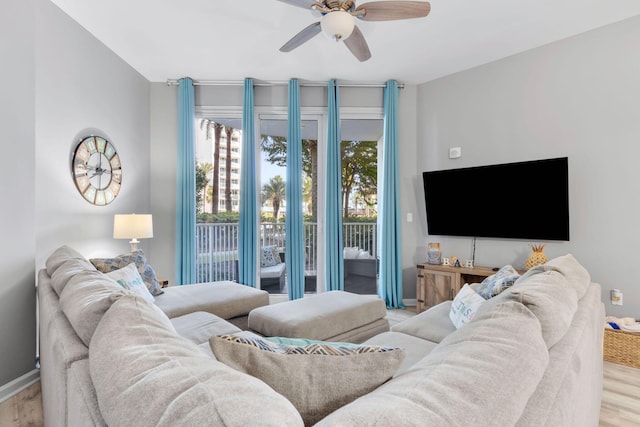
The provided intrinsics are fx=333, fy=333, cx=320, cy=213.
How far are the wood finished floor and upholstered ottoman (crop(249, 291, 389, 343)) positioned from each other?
53.0 inches

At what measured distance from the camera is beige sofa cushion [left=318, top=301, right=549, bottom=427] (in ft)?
1.97

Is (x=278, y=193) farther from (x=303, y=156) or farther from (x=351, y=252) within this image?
(x=351, y=252)

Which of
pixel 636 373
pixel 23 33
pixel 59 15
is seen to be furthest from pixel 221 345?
pixel 59 15

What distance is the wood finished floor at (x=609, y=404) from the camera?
188 cm

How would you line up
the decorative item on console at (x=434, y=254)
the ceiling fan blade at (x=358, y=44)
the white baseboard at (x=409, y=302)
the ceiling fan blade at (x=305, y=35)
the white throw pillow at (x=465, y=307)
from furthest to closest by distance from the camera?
the white baseboard at (x=409, y=302) < the decorative item on console at (x=434, y=254) < the ceiling fan blade at (x=358, y=44) < the ceiling fan blade at (x=305, y=35) < the white throw pillow at (x=465, y=307)

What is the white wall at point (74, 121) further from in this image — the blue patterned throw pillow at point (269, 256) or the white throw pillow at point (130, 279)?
the blue patterned throw pillow at point (269, 256)

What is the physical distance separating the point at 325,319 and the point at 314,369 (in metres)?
1.50

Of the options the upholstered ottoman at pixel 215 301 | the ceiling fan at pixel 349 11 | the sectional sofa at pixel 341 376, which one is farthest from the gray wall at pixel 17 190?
the ceiling fan at pixel 349 11

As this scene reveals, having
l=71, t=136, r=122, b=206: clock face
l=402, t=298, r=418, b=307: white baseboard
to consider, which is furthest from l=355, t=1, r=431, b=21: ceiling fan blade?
l=402, t=298, r=418, b=307: white baseboard

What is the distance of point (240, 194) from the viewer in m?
4.22

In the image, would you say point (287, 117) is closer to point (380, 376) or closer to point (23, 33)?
point (23, 33)

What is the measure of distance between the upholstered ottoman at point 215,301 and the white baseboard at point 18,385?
0.90 meters

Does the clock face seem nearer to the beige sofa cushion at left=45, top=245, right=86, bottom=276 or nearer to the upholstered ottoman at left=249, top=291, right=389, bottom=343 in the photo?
the beige sofa cushion at left=45, top=245, right=86, bottom=276

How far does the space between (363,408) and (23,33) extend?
313cm
